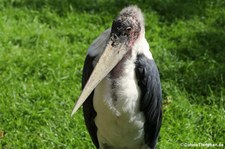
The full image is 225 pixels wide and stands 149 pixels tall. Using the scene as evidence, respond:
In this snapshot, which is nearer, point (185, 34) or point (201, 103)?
point (201, 103)

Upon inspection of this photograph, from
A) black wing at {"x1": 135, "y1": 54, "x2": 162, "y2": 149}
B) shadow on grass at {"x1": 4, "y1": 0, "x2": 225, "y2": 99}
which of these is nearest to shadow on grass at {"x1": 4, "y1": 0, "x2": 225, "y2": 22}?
shadow on grass at {"x1": 4, "y1": 0, "x2": 225, "y2": 99}

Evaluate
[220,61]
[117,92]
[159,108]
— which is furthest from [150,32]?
[117,92]

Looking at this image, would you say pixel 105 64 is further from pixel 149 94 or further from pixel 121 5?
pixel 121 5

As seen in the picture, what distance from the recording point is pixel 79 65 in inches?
186

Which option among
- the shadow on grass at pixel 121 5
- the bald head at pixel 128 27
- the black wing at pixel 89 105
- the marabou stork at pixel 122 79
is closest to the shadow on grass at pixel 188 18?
the shadow on grass at pixel 121 5

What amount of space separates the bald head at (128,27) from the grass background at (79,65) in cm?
136

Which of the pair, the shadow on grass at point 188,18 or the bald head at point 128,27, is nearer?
the bald head at point 128,27

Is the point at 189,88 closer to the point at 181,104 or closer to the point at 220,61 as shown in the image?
the point at 181,104

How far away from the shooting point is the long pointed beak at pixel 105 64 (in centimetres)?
251

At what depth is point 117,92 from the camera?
8.44ft

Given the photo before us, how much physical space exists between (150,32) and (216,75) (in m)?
1.14

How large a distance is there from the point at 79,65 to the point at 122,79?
220cm

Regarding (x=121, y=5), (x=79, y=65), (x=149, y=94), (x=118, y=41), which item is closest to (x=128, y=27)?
(x=118, y=41)

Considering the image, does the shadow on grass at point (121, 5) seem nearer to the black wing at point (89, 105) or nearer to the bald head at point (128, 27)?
the black wing at point (89, 105)
